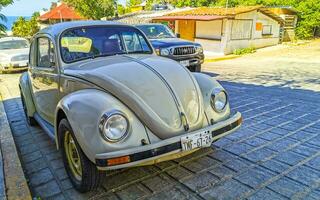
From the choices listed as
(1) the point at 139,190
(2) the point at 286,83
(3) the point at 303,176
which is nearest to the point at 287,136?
(3) the point at 303,176

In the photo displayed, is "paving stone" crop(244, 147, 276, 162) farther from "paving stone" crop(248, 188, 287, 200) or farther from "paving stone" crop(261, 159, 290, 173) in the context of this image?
"paving stone" crop(248, 188, 287, 200)

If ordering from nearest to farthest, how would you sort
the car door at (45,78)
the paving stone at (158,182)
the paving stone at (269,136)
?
the paving stone at (158,182)
the car door at (45,78)
the paving stone at (269,136)

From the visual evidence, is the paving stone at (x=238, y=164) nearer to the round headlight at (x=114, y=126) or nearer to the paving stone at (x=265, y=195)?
the paving stone at (x=265, y=195)

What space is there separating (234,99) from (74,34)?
4.11 meters

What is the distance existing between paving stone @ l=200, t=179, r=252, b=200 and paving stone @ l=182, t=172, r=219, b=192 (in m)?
0.09

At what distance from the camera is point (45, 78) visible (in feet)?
13.4

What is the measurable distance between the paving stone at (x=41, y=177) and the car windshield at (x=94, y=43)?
58.2 inches

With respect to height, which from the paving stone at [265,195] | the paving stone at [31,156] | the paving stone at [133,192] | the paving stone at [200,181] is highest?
the paving stone at [265,195]

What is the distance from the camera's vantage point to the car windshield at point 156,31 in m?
9.99

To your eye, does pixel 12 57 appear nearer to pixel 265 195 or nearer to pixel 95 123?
pixel 95 123

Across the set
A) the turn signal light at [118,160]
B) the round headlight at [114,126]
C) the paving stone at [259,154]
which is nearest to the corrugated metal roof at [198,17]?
the paving stone at [259,154]

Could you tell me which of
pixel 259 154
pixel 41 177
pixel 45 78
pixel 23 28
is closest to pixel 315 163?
pixel 259 154

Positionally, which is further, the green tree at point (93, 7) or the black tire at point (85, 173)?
the green tree at point (93, 7)

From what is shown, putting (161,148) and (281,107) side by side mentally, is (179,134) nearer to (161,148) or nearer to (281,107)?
(161,148)
